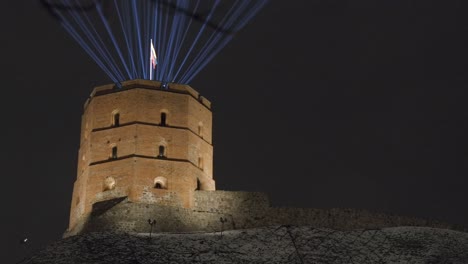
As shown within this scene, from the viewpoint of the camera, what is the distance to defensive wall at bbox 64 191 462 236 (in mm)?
41656

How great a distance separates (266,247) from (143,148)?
8.79m

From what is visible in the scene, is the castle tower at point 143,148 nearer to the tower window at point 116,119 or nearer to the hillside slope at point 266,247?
the tower window at point 116,119

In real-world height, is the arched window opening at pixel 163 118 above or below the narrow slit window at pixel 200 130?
above

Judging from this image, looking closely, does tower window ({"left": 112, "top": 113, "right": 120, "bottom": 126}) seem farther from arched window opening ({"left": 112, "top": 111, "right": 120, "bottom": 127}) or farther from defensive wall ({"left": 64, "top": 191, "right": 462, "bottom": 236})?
defensive wall ({"left": 64, "top": 191, "right": 462, "bottom": 236})

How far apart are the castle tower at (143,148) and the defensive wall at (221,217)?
0.64 m

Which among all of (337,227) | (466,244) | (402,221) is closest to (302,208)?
(337,227)

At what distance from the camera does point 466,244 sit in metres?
41.5

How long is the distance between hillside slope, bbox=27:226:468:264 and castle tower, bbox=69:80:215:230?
148 inches

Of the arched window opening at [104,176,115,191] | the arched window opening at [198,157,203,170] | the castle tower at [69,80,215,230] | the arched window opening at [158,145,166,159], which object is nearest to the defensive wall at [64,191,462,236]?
the castle tower at [69,80,215,230]

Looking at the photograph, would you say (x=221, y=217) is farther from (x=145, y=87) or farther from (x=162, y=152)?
(x=145, y=87)

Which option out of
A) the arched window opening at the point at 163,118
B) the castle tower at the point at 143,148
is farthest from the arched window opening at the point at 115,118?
the arched window opening at the point at 163,118

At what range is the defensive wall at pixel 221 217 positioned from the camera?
137 ft

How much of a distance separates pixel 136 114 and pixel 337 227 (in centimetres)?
1165

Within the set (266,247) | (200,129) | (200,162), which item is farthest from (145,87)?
(266,247)
